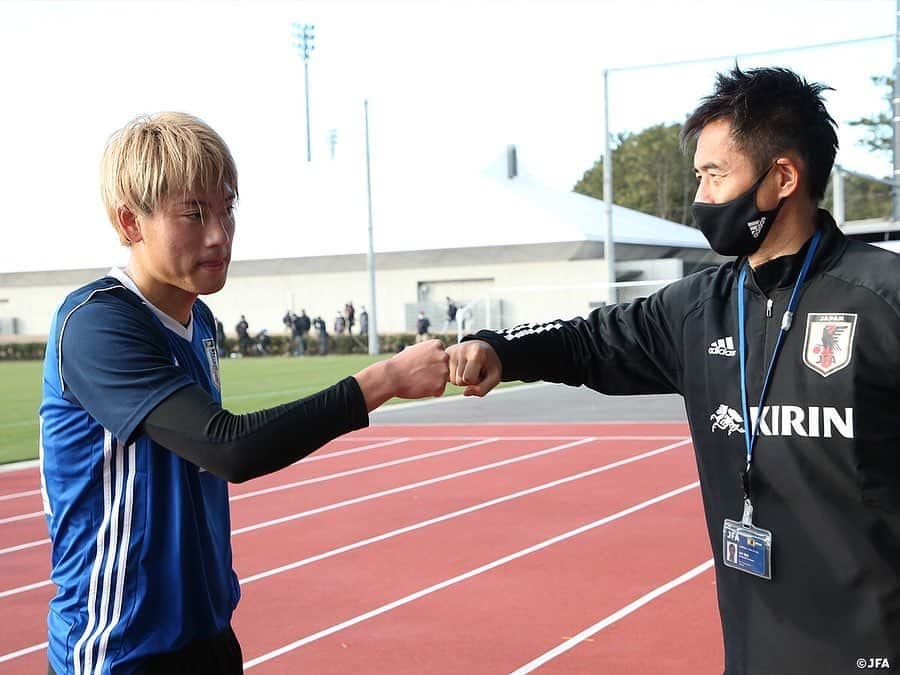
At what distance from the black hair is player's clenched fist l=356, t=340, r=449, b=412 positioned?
893 millimetres

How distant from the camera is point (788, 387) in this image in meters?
2.51

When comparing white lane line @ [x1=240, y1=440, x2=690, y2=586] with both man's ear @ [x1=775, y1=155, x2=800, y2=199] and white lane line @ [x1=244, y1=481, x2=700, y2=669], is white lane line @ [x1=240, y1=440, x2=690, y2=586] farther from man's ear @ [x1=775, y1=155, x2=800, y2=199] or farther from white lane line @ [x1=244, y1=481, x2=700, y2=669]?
man's ear @ [x1=775, y1=155, x2=800, y2=199]

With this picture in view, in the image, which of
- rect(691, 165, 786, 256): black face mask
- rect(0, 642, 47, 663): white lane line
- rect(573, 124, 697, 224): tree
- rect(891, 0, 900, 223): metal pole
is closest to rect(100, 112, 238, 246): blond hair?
rect(691, 165, 786, 256): black face mask

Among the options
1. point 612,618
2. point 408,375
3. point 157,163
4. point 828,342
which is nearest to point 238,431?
point 408,375

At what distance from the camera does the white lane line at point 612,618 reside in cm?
531

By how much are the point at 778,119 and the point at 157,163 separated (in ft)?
4.75

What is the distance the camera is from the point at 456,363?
306 centimetres

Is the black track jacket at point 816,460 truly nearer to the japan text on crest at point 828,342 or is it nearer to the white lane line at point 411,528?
the japan text on crest at point 828,342

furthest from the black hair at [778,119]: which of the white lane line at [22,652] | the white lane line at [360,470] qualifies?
the white lane line at [360,470]

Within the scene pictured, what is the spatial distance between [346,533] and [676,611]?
2.96 m

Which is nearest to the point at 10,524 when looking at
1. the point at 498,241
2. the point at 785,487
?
the point at 785,487

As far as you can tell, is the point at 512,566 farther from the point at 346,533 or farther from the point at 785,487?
the point at 785,487

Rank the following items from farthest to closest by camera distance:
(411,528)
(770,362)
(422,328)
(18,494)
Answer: (422,328) → (18,494) → (411,528) → (770,362)

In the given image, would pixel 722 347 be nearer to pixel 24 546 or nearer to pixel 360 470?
pixel 24 546
